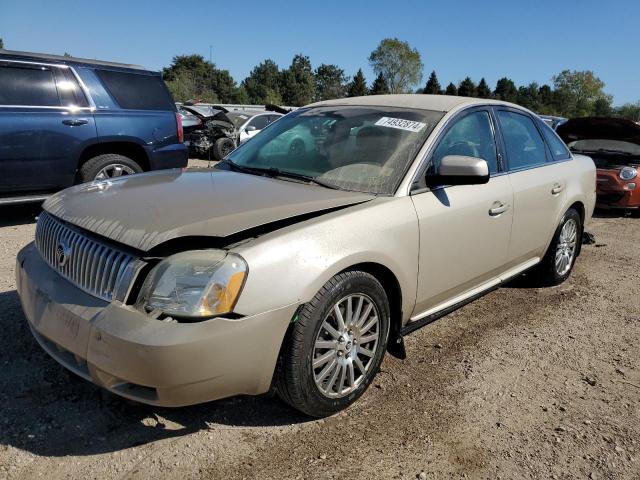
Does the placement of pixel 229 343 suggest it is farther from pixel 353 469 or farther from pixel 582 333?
pixel 582 333

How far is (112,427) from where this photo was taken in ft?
8.19

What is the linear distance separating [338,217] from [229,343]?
0.84 m

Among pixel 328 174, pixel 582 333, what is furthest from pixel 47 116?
pixel 582 333

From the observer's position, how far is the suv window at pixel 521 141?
13.0ft

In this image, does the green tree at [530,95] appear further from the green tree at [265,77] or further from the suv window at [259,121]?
the suv window at [259,121]

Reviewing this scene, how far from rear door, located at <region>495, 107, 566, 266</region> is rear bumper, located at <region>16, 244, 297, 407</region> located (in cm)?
235

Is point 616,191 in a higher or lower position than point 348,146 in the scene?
lower

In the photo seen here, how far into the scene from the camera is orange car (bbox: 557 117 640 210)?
7945 millimetres

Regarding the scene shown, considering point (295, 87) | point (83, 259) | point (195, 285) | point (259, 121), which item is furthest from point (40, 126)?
point (295, 87)

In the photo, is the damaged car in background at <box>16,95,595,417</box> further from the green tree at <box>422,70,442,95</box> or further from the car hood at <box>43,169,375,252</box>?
the green tree at <box>422,70,442,95</box>

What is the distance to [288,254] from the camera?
2287 mm

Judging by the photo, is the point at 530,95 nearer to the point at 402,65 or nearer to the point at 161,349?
the point at 402,65

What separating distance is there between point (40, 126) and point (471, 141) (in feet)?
15.6

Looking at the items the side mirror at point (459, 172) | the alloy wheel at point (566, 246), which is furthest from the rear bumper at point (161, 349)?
the alloy wheel at point (566, 246)
